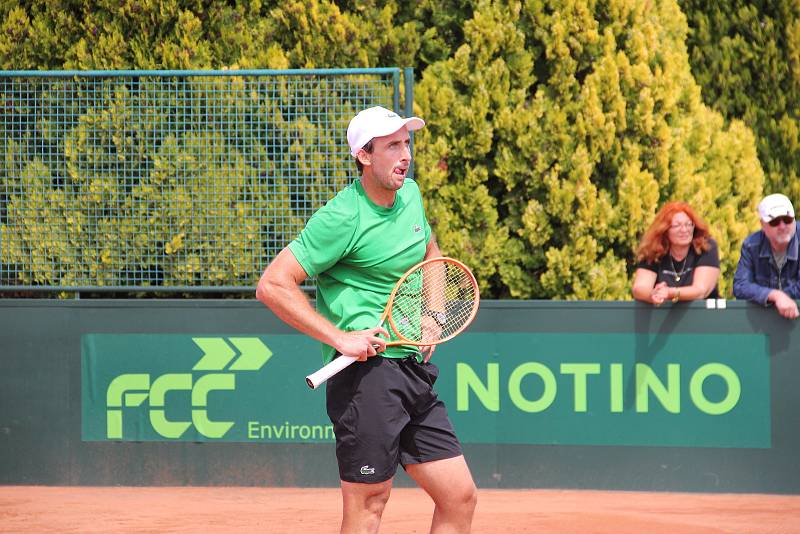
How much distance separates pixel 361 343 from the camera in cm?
362

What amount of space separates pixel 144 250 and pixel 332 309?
11.5 ft

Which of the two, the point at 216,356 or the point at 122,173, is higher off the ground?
the point at 122,173

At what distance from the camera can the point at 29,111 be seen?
7148mm

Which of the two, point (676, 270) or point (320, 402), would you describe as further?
point (320, 402)

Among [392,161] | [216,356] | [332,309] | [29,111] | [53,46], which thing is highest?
[53,46]

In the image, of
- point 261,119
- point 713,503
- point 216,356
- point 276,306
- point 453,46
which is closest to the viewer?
point 276,306

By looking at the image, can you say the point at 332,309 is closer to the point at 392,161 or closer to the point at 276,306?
the point at 276,306

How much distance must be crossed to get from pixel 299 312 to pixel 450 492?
82 centimetres

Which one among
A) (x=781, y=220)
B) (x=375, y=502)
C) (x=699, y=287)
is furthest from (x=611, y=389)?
(x=375, y=502)

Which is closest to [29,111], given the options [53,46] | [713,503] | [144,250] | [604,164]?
[53,46]

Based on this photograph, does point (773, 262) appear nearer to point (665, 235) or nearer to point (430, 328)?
point (665, 235)

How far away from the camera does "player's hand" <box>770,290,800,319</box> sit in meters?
6.27

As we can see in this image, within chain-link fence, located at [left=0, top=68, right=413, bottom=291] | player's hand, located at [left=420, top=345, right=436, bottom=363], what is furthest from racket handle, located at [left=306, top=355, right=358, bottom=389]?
chain-link fence, located at [left=0, top=68, right=413, bottom=291]

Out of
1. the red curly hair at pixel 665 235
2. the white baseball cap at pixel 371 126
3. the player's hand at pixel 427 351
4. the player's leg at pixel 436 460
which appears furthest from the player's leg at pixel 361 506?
the red curly hair at pixel 665 235
